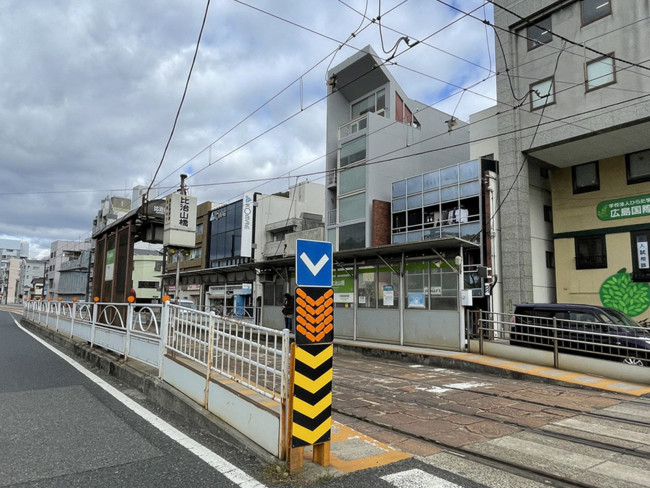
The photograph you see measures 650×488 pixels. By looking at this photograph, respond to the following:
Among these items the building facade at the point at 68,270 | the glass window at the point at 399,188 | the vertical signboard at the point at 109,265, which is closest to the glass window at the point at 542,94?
the glass window at the point at 399,188

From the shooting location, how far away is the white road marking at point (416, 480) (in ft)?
12.2

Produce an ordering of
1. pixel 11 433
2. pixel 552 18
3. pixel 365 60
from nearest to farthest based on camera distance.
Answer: pixel 11 433
pixel 552 18
pixel 365 60

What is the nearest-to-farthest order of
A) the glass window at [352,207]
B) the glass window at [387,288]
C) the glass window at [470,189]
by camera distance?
the glass window at [387,288] < the glass window at [470,189] < the glass window at [352,207]

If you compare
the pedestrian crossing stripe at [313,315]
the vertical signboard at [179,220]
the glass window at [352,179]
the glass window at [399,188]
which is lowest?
the pedestrian crossing stripe at [313,315]

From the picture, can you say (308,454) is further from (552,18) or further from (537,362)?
(552,18)

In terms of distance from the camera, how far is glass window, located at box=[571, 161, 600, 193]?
67.8 ft

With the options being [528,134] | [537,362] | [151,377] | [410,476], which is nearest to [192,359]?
[151,377]

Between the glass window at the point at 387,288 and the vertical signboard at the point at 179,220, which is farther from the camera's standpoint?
the glass window at the point at 387,288

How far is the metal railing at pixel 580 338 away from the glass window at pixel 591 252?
1056cm

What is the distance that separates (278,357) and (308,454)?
980mm

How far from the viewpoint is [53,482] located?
3676 millimetres

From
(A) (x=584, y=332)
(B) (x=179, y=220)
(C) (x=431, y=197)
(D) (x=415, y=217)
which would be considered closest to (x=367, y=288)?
(B) (x=179, y=220)

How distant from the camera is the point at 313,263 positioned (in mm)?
4219

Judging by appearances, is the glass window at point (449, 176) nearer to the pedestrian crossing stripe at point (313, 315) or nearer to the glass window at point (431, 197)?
the glass window at point (431, 197)
